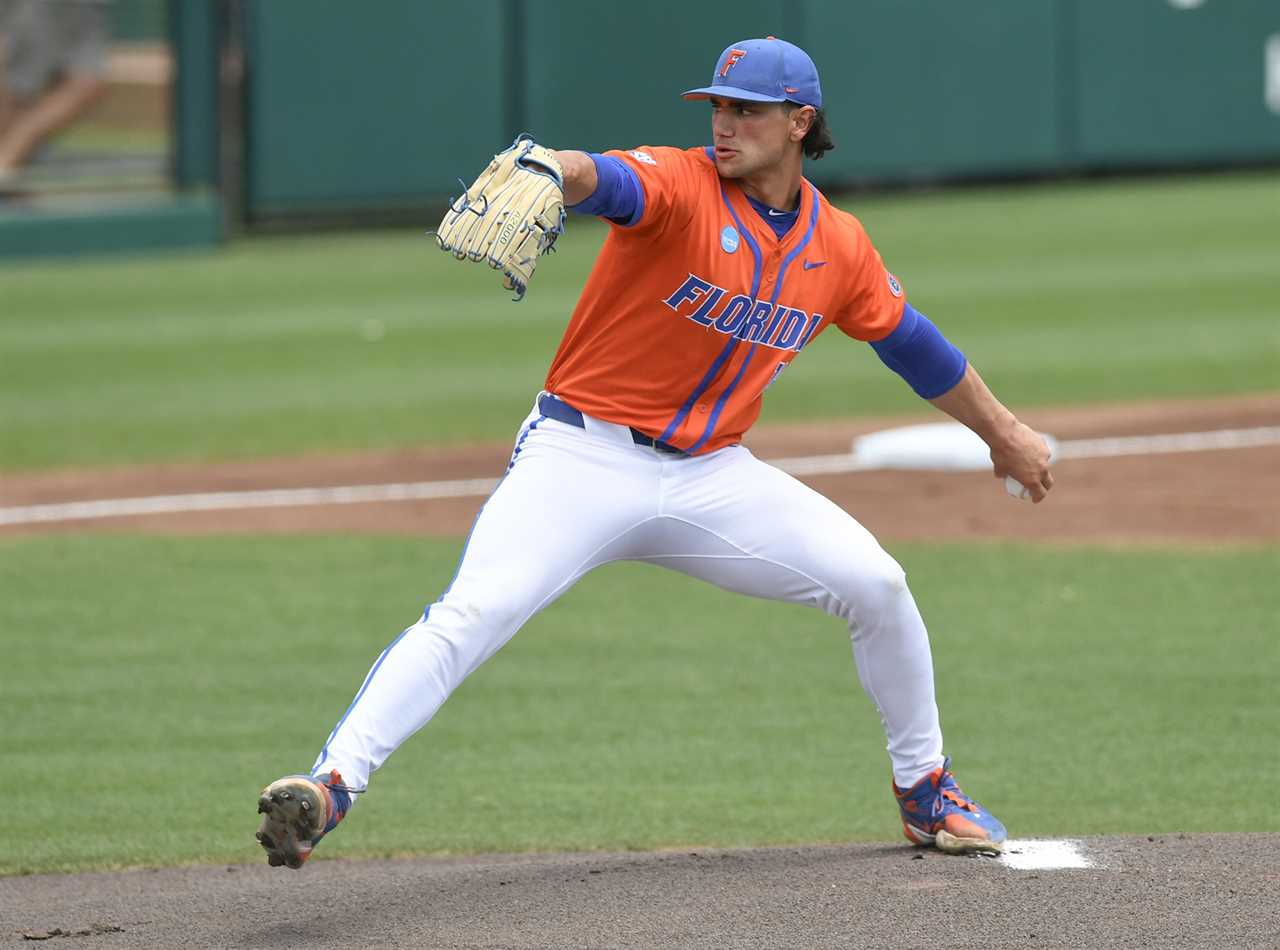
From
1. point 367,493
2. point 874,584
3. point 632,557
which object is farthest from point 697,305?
point 367,493

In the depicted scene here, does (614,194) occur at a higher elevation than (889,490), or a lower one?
higher

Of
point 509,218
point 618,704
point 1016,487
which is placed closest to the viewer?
point 509,218

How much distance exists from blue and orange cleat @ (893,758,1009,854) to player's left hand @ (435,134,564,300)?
167 centimetres

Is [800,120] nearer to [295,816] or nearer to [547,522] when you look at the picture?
[547,522]

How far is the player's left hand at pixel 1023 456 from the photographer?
4.95 m

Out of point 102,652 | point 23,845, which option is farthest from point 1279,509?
point 23,845

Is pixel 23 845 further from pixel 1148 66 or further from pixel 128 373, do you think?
pixel 1148 66

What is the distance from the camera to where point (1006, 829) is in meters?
5.12

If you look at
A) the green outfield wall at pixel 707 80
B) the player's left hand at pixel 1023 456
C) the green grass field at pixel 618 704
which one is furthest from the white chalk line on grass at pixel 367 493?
the green outfield wall at pixel 707 80

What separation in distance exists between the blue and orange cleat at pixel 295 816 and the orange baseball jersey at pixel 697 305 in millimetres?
1086

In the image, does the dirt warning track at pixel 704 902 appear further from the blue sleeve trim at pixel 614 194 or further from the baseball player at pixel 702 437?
the blue sleeve trim at pixel 614 194

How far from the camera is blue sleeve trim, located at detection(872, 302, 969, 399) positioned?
15.9 ft

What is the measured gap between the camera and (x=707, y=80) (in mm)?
19359

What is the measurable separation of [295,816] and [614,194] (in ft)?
4.69
